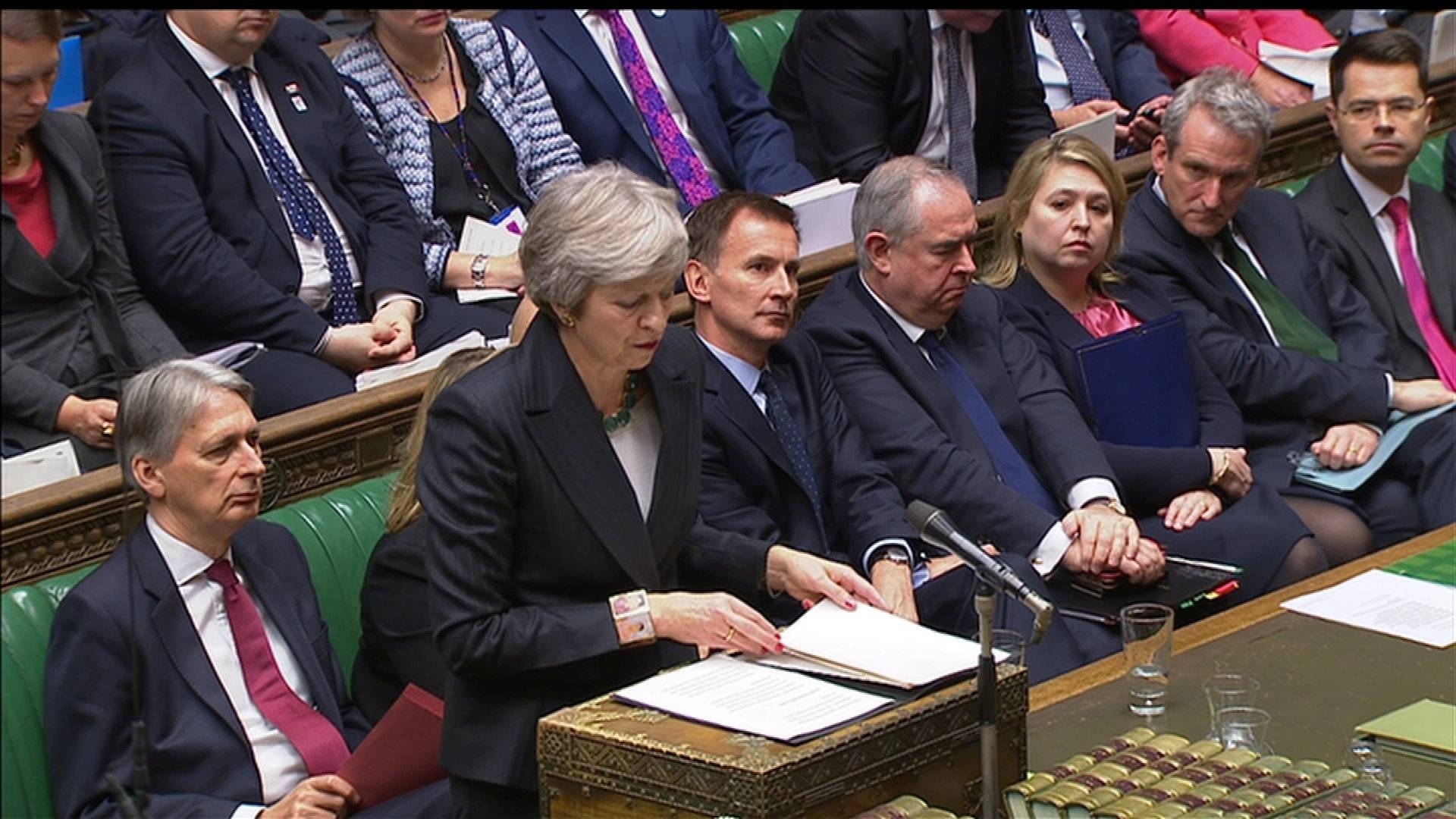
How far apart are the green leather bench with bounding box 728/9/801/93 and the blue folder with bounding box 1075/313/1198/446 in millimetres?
1621

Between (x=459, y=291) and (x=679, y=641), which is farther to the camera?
(x=459, y=291)

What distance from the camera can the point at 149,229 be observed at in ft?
13.0

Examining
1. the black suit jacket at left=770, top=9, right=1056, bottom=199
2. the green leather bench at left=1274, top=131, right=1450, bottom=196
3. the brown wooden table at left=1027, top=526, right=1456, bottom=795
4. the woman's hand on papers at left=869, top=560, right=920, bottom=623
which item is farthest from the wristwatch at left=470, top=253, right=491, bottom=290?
the green leather bench at left=1274, top=131, right=1450, bottom=196

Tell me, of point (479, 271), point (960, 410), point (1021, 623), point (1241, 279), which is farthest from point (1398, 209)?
point (479, 271)

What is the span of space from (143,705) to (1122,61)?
3.86 metres

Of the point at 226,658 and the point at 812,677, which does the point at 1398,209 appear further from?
the point at 226,658

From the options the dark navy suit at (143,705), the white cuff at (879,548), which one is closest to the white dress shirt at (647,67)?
the white cuff at (879,548)

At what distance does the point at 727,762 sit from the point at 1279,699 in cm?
110

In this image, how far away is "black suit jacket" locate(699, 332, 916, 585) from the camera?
3.74m

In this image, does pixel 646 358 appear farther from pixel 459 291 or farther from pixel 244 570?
pixel 459 291

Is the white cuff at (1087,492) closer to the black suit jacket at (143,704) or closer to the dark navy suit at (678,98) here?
the dark navy suit at (678,98)

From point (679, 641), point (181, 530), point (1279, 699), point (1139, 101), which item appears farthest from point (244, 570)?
point (1139, 101)

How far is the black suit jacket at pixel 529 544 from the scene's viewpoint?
278cm

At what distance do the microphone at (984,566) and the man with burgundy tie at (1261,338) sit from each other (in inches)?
88.2
